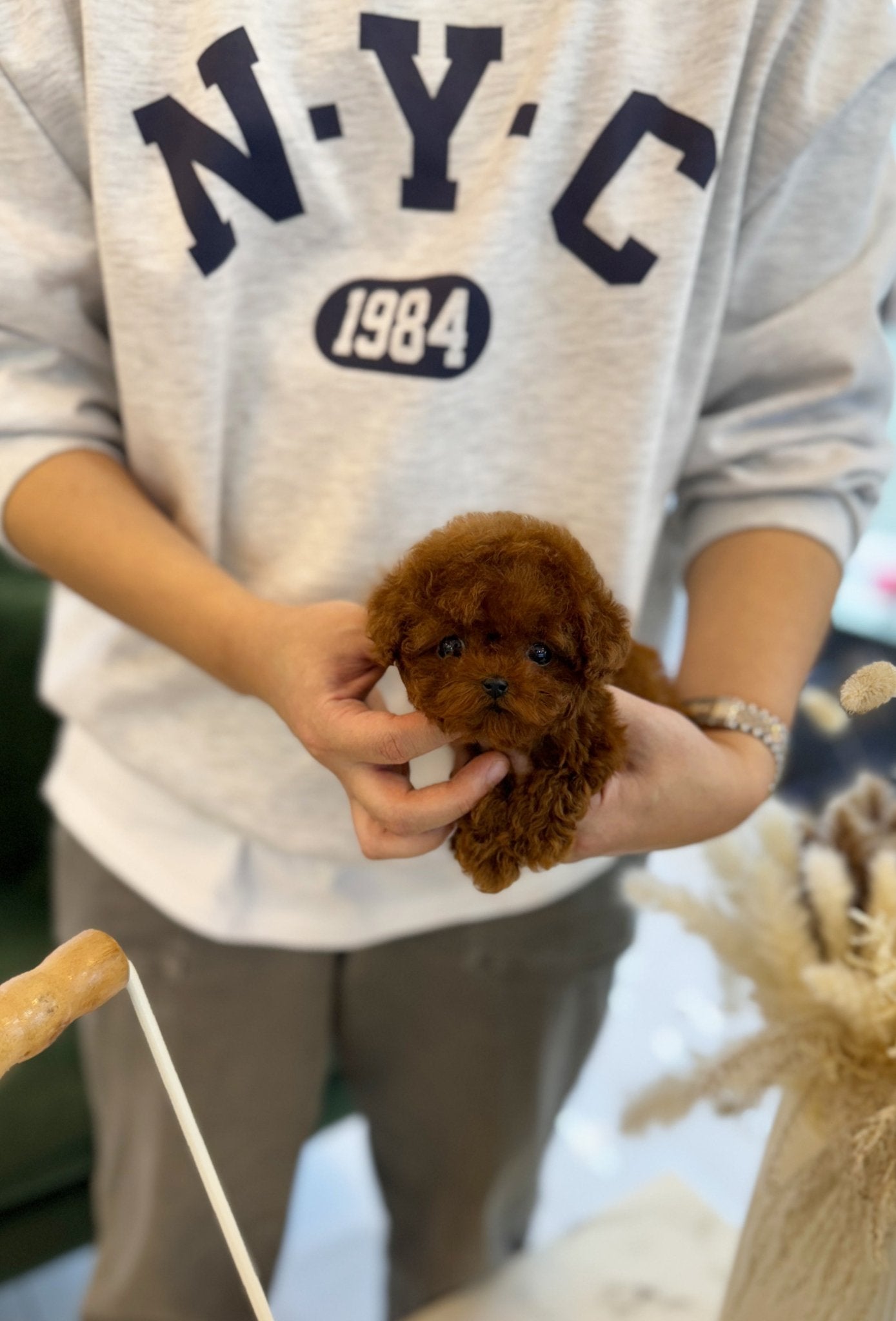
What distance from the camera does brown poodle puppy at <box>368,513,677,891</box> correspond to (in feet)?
1.36

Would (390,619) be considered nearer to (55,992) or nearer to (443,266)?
(55,992)

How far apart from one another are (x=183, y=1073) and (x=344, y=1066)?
152mm

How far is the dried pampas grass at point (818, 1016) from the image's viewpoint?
1.69 feet

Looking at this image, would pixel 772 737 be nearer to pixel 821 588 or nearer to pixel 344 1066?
pixel 821 588

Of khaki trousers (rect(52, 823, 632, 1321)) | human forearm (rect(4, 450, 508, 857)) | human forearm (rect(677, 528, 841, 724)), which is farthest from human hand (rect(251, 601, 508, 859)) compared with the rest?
Result: khaki trousers (rect(52, 823, 632, 1321))

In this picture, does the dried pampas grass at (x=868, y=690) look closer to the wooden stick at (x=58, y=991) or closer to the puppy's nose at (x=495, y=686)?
the puppy's nose at (x=495, y=686)

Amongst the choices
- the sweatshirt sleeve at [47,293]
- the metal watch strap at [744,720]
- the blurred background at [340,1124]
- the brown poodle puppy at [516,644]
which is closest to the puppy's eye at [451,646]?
the brown poodle puppy at [516,644]

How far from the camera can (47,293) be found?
66 centimetres

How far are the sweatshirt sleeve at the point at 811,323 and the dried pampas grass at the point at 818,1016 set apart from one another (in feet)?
0.67

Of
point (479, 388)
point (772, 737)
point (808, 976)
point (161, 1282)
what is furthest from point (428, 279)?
point (161, 1282)

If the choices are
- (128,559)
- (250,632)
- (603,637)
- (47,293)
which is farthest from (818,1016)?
(47,293)

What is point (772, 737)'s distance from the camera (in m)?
0.62

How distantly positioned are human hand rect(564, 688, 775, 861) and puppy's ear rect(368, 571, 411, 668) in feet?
0.36

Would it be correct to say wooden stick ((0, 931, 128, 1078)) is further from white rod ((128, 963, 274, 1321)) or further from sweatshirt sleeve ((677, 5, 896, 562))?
sweatshirt sleeve ((677, 5, 896, 562))
